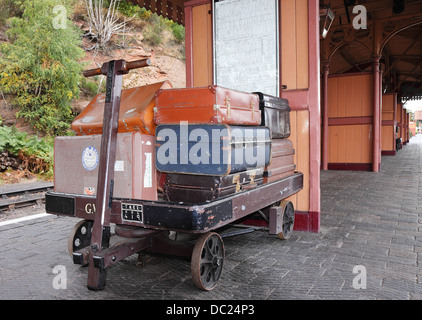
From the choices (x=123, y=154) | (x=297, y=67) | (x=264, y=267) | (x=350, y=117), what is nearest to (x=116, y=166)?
(x=123, y=154)

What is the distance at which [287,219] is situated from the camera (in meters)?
4.46

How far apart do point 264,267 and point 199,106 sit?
174 centimetres

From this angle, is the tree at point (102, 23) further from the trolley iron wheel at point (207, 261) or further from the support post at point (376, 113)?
the trolley iron wheel at point (207, 261)

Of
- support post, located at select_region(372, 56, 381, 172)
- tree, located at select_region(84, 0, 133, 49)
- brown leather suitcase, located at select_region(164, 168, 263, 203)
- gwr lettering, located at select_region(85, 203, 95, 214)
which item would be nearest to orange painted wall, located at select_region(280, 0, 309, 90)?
brown leather suitcase, located at select_region(164, 168, 263, 203)

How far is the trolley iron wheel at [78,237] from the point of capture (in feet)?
11.5

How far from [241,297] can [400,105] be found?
2908 centimetres

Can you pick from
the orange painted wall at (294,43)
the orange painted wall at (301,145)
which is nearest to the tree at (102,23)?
the orange painted wall at (294,43)

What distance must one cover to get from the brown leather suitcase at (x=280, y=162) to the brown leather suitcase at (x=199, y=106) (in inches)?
30.6

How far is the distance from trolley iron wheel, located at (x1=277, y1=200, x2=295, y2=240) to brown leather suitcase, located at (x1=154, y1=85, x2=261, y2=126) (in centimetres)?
162

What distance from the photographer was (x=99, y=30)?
1945cm

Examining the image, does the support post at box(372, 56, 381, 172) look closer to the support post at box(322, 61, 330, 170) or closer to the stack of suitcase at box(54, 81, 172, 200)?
the support post at box(322, 61, 330, 170)

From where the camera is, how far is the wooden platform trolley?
2.58 m

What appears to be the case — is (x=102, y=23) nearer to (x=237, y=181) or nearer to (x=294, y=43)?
(x=294, y=43)
